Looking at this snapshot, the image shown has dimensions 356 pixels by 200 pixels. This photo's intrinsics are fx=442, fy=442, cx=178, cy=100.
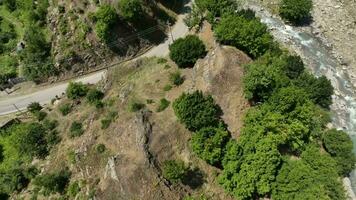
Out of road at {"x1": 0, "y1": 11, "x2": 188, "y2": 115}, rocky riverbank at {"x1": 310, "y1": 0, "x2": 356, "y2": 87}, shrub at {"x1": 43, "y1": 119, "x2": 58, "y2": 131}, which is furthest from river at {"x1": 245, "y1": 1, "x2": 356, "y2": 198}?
shrub at {"x1": 43, "y1": 119, "x2": 58, "y2": 131}

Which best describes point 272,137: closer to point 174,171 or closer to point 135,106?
point 174,171

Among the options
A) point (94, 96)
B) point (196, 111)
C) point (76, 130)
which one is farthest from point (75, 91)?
point (196, 111)

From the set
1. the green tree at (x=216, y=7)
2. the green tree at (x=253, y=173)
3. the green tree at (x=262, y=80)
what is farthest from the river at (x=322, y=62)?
the green tree at (x=253, y=173)

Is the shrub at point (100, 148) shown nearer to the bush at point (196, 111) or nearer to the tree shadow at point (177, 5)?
the bush at point (196, 111)

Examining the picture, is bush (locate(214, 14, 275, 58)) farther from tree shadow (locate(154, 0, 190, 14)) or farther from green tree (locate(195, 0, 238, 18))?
tree shadow (locate(154, 0, 190, 14))

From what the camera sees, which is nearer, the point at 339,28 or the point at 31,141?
the point at 31,141

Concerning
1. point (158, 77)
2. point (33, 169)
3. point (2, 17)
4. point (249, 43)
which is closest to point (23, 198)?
point (33, 169)

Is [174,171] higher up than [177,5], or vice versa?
[177,5]
